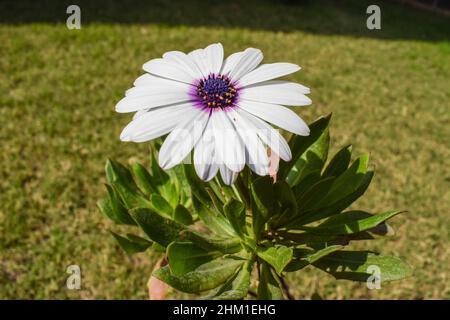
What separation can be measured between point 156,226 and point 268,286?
1.51ft

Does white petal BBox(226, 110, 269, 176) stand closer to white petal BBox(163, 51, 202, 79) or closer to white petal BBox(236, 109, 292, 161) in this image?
white petal BBox(236, 109, 292, 161)

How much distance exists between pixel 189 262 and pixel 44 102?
348 centimetres

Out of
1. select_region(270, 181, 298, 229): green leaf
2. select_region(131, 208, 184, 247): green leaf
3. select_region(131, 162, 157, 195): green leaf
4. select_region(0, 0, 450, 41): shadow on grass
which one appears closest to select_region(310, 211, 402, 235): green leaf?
select_region(270, 181, 298, 229): green leaf

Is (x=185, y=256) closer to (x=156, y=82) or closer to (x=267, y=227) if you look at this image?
(x=267, y=227)

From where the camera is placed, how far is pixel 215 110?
1135mm

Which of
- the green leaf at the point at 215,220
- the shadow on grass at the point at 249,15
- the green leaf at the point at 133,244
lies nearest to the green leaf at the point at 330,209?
the green leaf at the point at 215,220

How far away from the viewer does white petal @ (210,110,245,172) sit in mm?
978

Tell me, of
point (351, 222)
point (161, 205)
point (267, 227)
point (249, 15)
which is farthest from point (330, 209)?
point (249, 15)

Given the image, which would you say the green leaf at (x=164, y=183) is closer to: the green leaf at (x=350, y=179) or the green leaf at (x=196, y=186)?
the green leaf at (x=196, y=186)

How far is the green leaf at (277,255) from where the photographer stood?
49.8 inches

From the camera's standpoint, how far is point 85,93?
4574 millimetres

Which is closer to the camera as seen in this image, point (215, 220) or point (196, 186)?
point (196, 186)

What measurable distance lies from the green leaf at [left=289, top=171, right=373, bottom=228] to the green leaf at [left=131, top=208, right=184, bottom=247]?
46cm
